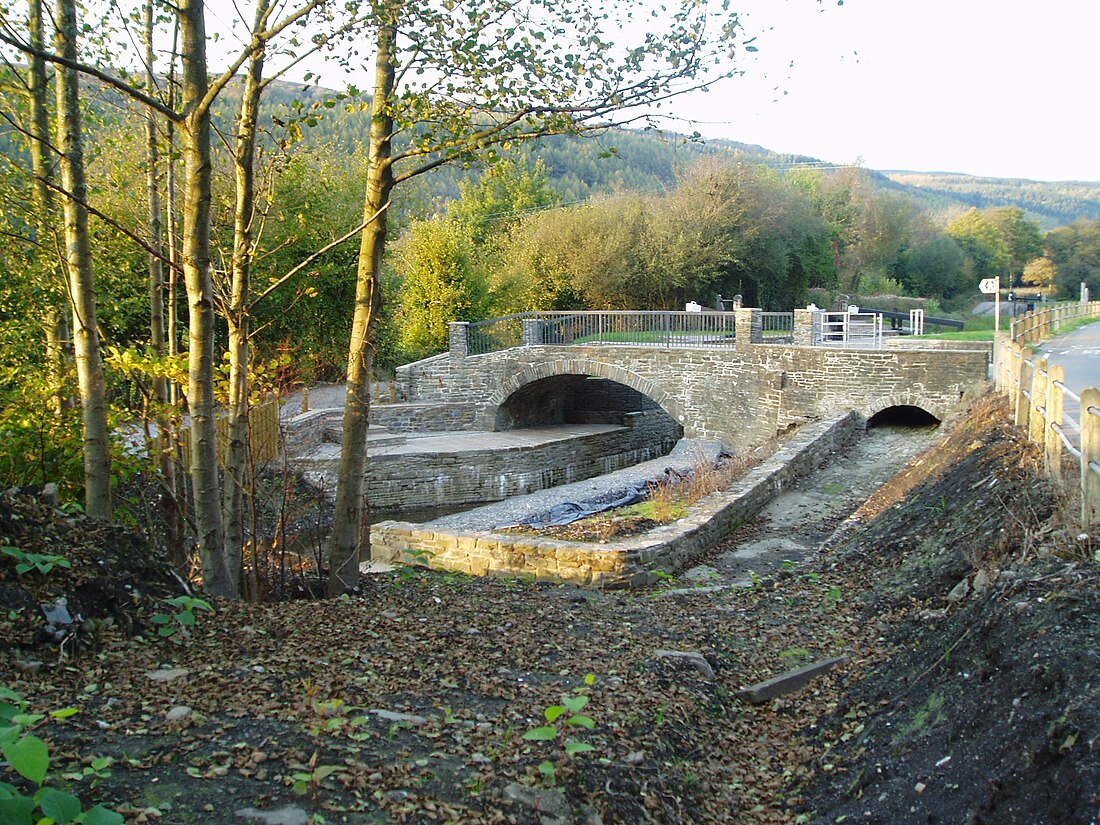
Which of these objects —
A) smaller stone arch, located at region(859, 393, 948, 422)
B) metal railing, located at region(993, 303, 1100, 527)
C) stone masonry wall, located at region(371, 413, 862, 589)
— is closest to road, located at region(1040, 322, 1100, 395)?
metal railing, located at region(993, 303, 1100, 527)

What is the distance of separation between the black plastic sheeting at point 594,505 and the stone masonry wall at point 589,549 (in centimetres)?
357

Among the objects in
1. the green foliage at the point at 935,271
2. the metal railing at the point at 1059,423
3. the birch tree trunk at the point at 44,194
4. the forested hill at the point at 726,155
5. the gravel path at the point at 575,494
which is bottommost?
the gravel path at the point at 575,494

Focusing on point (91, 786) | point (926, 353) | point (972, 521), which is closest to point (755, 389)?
point (926, 353)

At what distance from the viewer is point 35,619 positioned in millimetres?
3885

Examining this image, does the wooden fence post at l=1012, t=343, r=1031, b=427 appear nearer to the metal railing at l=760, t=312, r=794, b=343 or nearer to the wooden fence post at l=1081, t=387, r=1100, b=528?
the wooden fence post at l=1081, t=387, r=1100, b=528

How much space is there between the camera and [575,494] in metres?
17.6

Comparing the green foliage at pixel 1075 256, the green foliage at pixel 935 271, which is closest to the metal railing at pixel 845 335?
the green foliage at pixel 935 271

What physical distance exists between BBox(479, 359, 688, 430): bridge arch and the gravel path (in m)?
2.99

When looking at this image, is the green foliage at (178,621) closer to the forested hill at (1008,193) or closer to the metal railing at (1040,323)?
the metal railing at (1040,323)

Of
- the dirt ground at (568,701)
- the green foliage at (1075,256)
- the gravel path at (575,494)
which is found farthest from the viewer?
the green foliage at (1075,256)

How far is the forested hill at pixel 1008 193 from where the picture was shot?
12344 centimetres

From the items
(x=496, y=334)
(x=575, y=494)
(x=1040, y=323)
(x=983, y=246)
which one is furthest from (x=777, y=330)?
(x=983, y=246)

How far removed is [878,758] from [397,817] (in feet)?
6.25

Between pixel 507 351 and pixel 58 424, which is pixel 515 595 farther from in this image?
pixel 507 351
